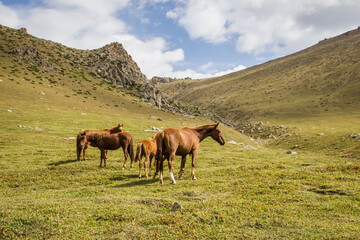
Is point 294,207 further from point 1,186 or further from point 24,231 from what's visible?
point 1,186

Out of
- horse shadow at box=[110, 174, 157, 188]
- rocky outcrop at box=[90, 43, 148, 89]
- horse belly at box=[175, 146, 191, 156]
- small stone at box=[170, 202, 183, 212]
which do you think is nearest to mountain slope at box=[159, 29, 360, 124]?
rocky outcrop at box=[90, 43, 148, 89]

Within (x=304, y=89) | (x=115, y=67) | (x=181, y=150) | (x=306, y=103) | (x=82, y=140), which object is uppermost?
(x=115, y=67)

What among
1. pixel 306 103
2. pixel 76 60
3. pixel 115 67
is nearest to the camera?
pixel 306 103

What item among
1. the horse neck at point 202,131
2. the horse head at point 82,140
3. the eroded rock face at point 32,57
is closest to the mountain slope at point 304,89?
the eroded rock face at point 32,57

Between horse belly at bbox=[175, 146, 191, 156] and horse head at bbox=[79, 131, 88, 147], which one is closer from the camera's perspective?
horse belly at bbox=[175, 146, 191, 156]

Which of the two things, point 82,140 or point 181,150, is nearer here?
point 181,150

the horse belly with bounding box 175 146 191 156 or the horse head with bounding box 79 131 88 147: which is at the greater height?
the horse head with bounding box 79 131 88 147

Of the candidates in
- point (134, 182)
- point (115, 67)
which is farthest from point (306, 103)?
point (134, 182)

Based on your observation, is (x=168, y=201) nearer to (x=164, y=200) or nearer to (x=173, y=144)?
(x=164, y=200)

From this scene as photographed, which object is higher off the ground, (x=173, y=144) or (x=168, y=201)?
(x=173, y=144)

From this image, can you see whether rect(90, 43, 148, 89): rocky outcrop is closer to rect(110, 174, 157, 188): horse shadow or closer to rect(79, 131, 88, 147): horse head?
rect(79, 131, 88, 147): horse head

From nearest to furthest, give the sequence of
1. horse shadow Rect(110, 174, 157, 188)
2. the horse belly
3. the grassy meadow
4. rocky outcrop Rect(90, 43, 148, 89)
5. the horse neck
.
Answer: the grassy meadow
horse shadow Rect(110, 174, 157, 188)
the horse belly
the horse neck
rocky outcrop Rect(90, 43, 148, 89)

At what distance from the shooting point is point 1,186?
539 inches

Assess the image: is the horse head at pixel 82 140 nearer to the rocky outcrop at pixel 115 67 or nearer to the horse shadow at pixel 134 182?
the horse shadow at pixel 134 182
